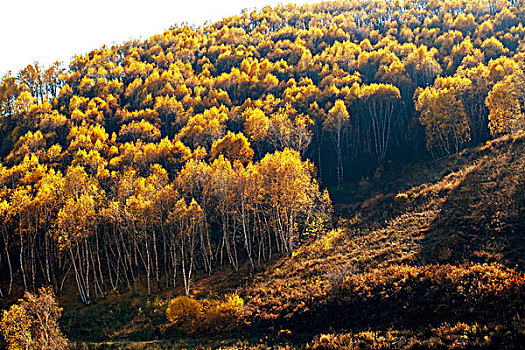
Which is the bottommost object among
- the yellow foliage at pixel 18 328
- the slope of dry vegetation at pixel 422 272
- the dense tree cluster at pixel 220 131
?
the slope of dry vegetation at pixel 422 272

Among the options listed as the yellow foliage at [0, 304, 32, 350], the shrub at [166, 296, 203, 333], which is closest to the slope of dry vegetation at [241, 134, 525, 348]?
the shrub at [166, 296, 203, 333]

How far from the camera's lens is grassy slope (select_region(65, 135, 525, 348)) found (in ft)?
60.6

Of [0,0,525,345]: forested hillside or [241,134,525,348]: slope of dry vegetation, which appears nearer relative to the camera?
[241,134,525,348]: slope of dry vegetation

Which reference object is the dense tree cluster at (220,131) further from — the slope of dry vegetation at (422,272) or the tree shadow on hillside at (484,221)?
the tree shadow on hillside at (484,221)

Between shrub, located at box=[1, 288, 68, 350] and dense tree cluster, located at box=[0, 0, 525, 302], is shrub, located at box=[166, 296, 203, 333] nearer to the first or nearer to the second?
dense tree cluster, located at box=[0, 0, 525, 302]

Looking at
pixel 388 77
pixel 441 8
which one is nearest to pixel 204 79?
pixel 388 77

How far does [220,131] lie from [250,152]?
50.5 feet

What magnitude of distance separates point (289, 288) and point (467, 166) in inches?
1383

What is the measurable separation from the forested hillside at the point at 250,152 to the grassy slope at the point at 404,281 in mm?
329

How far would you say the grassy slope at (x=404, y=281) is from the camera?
60.6 ft

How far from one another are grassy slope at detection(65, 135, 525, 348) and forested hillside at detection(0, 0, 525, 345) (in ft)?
1.08

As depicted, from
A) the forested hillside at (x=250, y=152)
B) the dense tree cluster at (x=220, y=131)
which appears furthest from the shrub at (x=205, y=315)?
the dense tree cluster at (x=220, y=131)

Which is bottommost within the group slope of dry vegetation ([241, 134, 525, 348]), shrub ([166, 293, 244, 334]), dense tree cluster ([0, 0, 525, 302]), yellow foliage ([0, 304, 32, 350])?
shrub ([166, 293, 244, 334])

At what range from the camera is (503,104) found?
179 ft
